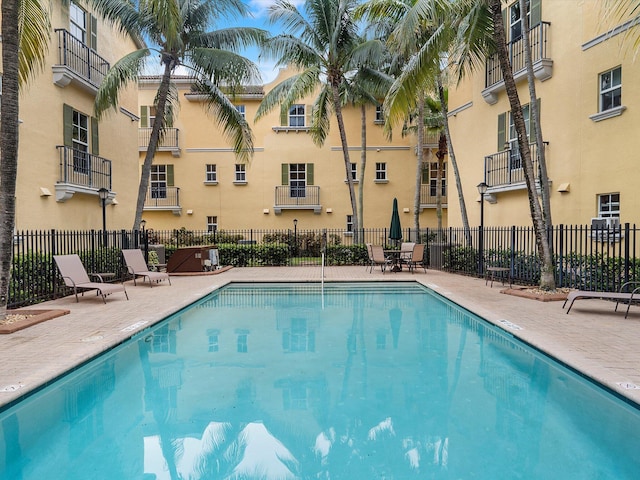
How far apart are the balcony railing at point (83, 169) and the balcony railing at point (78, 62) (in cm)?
215

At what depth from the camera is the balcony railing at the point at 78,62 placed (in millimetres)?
13820

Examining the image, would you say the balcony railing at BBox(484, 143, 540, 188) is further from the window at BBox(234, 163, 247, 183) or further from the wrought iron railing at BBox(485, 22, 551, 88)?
the window at BBox(234, 163, 247, 183)

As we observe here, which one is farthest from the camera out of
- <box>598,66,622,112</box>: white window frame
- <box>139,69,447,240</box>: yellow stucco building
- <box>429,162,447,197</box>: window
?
<box>429,162,447,197</box>: window

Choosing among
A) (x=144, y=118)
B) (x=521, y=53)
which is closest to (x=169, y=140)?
(x=144, y=118)

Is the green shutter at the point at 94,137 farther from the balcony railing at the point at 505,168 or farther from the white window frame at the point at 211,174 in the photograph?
the balcony railing at the point at 505,168

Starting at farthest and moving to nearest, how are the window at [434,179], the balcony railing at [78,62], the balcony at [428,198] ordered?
1. the window at [434,179]
2. the balcony at [428,198]
3. the balcony railing at [78,62]

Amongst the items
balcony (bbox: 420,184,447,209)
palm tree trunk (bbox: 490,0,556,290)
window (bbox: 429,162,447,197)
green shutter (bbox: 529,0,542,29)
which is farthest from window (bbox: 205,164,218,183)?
palm tree trunk (bbox: 490,0,556,290)

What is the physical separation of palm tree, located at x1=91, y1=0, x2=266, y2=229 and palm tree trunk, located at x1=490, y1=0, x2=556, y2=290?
830 centimetres

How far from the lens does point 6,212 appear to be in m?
7.24

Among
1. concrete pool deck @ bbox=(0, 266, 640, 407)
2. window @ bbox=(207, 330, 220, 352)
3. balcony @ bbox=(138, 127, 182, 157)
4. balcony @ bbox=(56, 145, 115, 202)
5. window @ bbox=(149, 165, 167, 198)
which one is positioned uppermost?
balcony @ bbox=(138, 127, 182, 157)

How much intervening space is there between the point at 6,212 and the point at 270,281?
8.00m

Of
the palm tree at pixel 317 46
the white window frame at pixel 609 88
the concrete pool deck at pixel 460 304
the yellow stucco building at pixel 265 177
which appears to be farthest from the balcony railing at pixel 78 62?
the white window frame at pixel 609 88

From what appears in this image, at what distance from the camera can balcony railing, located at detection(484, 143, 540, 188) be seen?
15.4 m

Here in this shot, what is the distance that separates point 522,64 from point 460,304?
9.49 m
